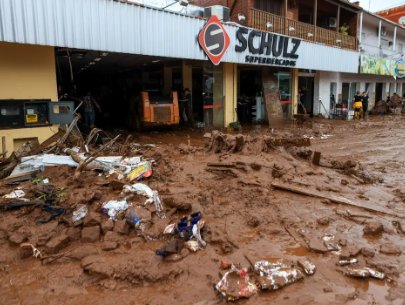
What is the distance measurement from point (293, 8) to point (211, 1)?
4808 mm

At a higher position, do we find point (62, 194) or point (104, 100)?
point (104, 100)

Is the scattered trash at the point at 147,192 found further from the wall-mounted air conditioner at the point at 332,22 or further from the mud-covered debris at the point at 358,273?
the wall-mounted air conditioner at the point at 332,22

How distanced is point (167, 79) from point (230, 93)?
400cm

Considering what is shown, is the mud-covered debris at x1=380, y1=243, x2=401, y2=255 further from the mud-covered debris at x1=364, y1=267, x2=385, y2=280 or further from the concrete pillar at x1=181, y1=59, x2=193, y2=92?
the concrete pillar at x1=181, y1=59, x2=193, y2=92

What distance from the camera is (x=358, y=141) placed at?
11.6 m

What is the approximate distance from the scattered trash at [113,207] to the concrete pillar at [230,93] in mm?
10449

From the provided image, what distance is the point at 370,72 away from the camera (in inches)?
885

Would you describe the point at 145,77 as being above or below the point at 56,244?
above

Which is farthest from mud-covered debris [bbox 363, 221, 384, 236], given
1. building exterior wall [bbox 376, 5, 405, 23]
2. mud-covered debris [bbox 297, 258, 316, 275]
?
building exterior wall [bbox 376, 5, 405, 23]

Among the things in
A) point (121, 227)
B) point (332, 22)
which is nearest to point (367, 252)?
point (121, 227)

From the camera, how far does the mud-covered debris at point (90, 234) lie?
13.1 ft

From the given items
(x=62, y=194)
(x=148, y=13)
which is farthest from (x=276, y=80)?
(x=62, y=194)

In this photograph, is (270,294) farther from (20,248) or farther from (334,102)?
(334,102)

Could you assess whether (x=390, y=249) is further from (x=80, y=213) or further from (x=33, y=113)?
(x=33, y=113)
